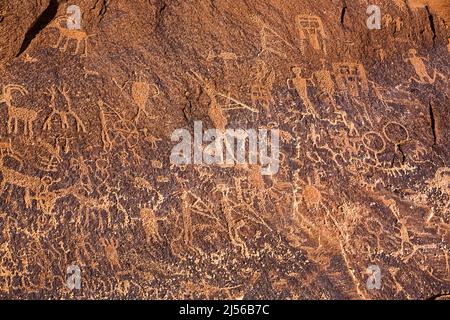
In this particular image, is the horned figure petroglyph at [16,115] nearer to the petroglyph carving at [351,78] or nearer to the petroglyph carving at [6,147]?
the petroglyph carving at [6,147]

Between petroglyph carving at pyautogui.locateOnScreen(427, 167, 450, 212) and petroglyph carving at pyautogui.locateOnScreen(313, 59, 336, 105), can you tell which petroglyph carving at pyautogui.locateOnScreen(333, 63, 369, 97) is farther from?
petroglyph carving at pyautogui.locateOnScreen(427, 167, 450, 212)

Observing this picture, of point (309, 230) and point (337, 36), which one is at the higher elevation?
point (337, 36)

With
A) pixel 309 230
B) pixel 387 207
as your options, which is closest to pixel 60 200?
pixel 309 230

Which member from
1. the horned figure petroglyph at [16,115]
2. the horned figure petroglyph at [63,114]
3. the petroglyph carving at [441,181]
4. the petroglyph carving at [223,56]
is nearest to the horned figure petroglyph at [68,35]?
the horned figure petroglyph at [63,114]

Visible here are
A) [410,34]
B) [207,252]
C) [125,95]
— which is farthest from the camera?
[410,34]

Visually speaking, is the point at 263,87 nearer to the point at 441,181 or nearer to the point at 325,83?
the point at 325,83

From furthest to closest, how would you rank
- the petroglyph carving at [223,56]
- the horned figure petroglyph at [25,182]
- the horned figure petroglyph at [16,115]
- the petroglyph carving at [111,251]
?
1. the petroglyph carving at [223,56]
2. the horned figure petroglyph at [16,115]
3. the horned figure petroglyph at [25,182]
4. the petroglyph carving at [111,251]

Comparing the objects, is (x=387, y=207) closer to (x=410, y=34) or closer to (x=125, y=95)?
(x=410, y=34)
